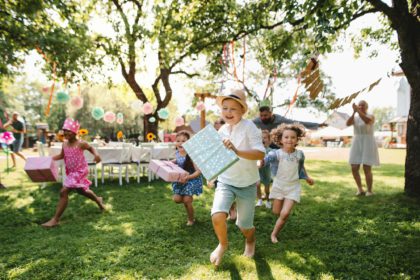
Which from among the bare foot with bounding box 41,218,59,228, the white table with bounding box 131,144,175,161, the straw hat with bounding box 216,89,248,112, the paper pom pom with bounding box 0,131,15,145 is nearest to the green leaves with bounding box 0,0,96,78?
the paper pom pom with bounding box 0,131,15,145

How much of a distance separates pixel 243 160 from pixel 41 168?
3297 millimetres

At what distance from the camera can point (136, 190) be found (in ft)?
25.4

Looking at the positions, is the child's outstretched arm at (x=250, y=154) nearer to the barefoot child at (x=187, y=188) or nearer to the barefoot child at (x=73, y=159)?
the barefoot child at (x=187, y=188)

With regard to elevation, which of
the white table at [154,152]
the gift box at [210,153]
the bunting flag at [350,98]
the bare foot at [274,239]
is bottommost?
the bare foot at [274,239]

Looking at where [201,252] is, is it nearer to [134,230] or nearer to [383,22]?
[134,230]

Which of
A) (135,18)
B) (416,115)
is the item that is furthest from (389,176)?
(135,18)

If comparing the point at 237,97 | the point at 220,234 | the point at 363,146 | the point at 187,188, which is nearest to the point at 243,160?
the point at 237,97

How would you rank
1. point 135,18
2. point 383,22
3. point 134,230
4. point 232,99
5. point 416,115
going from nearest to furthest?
point 232,99 → point 134,230 → point 416,115 → point 383,22 → point 135,18

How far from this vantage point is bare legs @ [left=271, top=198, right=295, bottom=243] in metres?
3.78

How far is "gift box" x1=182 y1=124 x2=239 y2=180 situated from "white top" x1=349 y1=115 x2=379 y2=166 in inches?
179

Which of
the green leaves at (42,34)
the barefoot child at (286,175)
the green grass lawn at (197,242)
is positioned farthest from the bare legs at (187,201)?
the green leaves at (42,34)

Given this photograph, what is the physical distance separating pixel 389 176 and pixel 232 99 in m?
8.22

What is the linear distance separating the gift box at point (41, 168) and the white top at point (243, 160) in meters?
3.00

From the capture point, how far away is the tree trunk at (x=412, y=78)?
4934 millimetres
